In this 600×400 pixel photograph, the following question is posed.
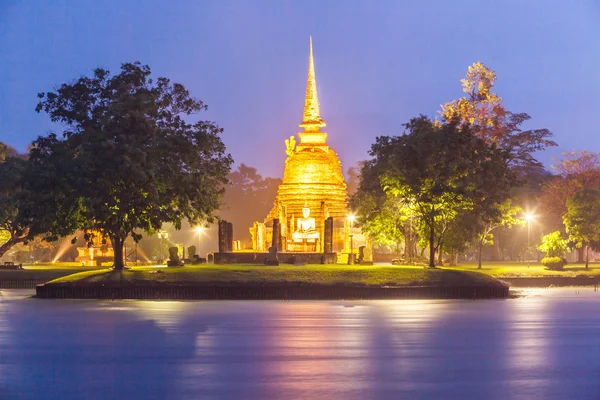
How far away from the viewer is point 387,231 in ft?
226

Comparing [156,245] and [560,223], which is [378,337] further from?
[156,245]

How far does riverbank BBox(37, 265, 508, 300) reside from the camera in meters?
44.6

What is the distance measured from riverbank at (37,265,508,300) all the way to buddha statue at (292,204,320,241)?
2798cm

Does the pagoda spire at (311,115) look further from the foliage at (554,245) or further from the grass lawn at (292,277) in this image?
the grass lawn at (292,277)

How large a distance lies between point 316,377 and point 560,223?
250 ft

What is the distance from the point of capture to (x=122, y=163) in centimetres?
4584

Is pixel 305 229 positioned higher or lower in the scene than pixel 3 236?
higher

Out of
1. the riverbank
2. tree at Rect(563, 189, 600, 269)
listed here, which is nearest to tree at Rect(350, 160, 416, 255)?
tree at Rect(563, 189, 600, 269)

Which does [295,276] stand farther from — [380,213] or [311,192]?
[311,192]

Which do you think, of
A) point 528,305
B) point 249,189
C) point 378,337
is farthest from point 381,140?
point 249,189

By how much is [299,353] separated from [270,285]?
23219 millimetres

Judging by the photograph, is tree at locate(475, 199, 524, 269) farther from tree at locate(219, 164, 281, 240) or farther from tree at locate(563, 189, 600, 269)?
tree at locate(219, 164, 281, 240)

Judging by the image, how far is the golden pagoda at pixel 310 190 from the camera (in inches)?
3270

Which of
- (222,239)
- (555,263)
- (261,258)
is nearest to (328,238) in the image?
(261,258)
